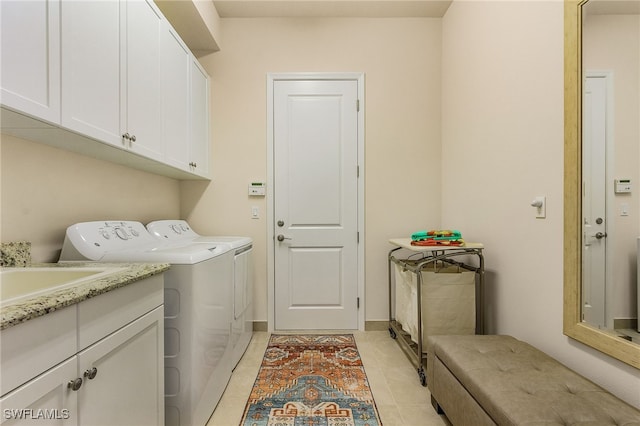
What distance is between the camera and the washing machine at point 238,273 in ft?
6.88

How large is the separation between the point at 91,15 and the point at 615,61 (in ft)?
6.99

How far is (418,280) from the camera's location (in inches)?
74.2

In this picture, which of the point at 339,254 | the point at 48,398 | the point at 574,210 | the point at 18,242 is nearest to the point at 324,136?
the point at 339,254

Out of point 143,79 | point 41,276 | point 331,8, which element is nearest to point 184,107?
point 143,79

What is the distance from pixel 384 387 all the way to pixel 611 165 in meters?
1.66

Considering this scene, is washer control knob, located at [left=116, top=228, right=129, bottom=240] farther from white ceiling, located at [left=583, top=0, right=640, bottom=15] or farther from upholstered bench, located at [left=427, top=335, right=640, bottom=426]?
white ceiling, located at [left=583, top=0, right=640, bottom=15]

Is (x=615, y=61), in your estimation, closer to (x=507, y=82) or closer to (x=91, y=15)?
(x=507, y=82)

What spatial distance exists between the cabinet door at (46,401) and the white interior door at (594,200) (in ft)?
6.07

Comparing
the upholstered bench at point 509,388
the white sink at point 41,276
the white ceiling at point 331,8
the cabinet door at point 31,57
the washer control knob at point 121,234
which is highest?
the white ceiling at point 331,8

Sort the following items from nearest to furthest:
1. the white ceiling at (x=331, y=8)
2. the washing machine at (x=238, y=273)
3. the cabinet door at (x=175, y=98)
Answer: the cabinet door at (x=175, y=98), the washing machine at (x=238, y=273), the white ceiling at (x=331, y=8)

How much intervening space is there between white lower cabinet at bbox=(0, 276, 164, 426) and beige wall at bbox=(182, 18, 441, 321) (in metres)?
1.65

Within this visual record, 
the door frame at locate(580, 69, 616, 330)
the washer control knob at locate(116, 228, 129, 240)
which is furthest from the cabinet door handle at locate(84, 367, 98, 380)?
the door frame at locate(580, 69, 616, 330)

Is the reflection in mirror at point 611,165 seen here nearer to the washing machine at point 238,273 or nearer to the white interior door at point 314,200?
the white interior door at point 314,200

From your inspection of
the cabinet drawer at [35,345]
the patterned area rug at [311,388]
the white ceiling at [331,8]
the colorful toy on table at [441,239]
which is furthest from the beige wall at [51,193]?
the colorful toy on table at [441,239]
